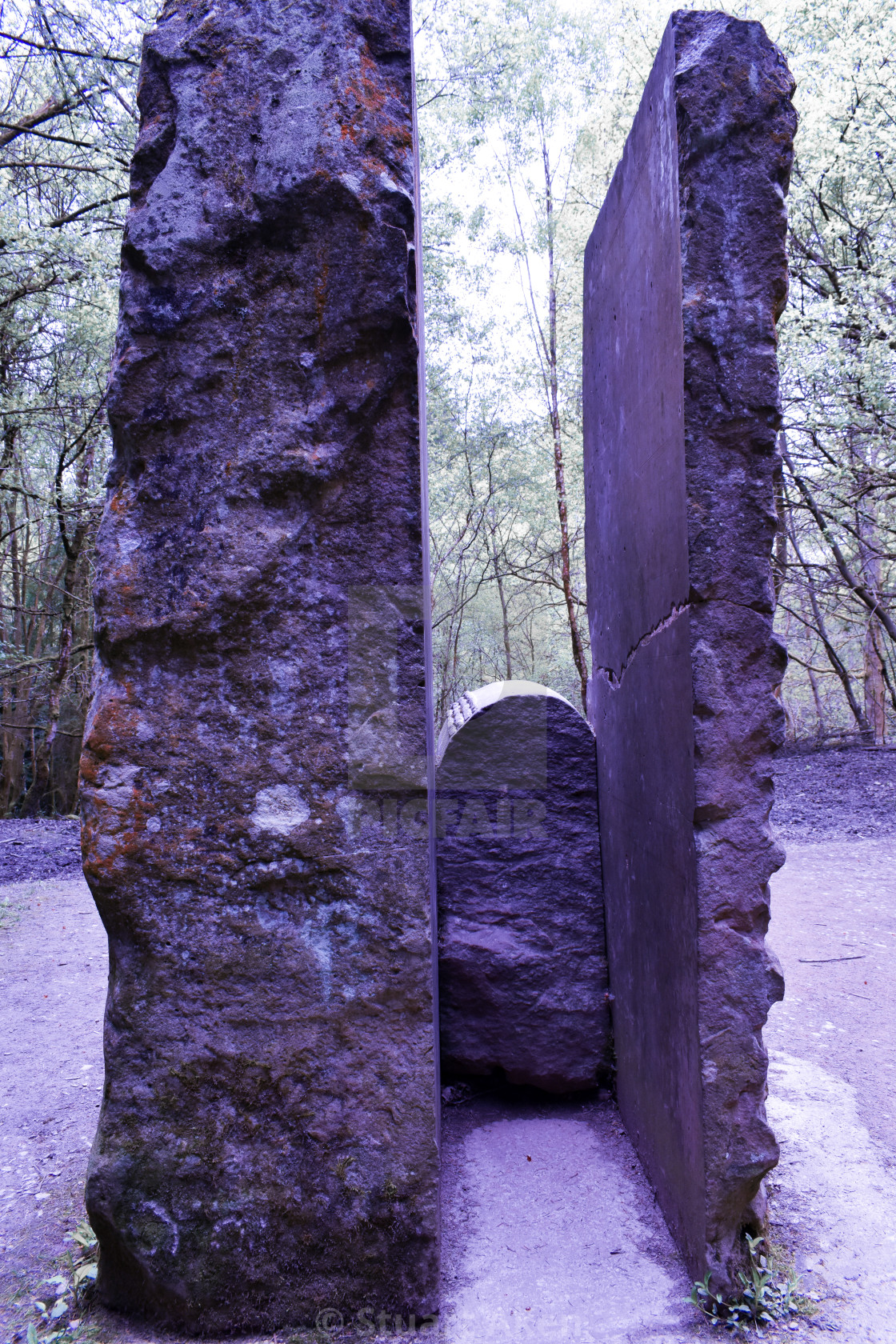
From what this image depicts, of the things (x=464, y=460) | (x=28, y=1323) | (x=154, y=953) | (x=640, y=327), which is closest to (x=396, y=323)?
(x=640, y=327)

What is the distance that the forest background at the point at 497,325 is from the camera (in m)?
6.48

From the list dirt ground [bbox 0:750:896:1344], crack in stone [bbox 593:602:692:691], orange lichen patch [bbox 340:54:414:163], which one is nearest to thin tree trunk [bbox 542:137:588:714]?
dirt ground [bbox 0:750:896:1344]

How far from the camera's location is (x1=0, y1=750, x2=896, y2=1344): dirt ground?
1.65 metres

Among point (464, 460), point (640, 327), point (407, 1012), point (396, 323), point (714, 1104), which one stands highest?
point (464, 460)

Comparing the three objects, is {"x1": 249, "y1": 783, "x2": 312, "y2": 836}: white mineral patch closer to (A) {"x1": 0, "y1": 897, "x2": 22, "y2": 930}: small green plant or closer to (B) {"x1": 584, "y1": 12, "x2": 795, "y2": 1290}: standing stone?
(B) {"x1": 584, "y1": 12, "x2": 795, "y2": 1290}: standing stone

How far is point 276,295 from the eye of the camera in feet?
5.50

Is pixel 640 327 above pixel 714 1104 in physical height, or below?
above

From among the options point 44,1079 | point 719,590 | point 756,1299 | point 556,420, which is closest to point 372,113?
point 719,590

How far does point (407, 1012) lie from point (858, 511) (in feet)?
23.6

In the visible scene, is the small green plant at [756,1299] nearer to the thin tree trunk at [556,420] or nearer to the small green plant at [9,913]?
the small green plant at [9,913]

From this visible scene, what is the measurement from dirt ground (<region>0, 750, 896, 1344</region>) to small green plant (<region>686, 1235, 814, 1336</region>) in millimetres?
35

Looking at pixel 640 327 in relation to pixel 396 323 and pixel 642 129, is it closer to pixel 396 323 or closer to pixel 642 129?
pixel 642 129

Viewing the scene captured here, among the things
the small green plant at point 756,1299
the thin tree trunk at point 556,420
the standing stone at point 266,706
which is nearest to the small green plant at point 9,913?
Answer: the standing stone at point 266,706
